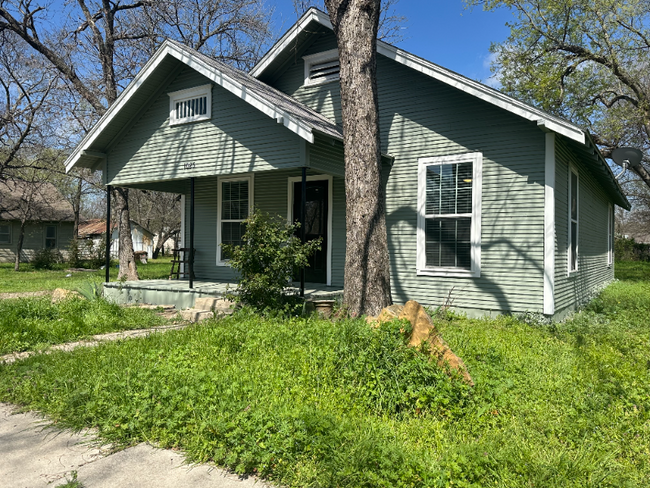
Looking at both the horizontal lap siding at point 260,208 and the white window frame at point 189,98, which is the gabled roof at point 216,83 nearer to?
the white window frame at point 189,98

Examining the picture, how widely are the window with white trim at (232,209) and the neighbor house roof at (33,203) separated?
16.0 meters

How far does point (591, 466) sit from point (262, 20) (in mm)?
18252

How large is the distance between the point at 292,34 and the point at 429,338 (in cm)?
832

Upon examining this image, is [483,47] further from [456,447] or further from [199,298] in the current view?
[456,447]

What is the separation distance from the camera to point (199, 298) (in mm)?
9242

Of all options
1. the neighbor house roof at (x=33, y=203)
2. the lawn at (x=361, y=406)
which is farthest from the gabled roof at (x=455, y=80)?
the neighbor house roof at (x=33, y=203)

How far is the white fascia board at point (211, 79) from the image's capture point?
7661 millimetres

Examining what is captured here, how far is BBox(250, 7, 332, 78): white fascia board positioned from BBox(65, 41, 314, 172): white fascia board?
216cm

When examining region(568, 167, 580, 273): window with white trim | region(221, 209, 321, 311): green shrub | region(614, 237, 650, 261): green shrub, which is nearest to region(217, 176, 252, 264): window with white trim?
region(221, 209, 321, 311): green shrub

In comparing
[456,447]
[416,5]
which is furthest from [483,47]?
[456,447]

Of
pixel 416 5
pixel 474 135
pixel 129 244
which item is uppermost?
pixel 416 5

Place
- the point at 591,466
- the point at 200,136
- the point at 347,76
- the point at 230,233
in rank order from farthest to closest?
the point at 230,233
the point at 200,136
the point at 347,76
the point at 591,466

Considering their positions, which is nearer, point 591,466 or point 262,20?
point 591,466

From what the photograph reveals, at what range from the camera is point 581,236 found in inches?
429
